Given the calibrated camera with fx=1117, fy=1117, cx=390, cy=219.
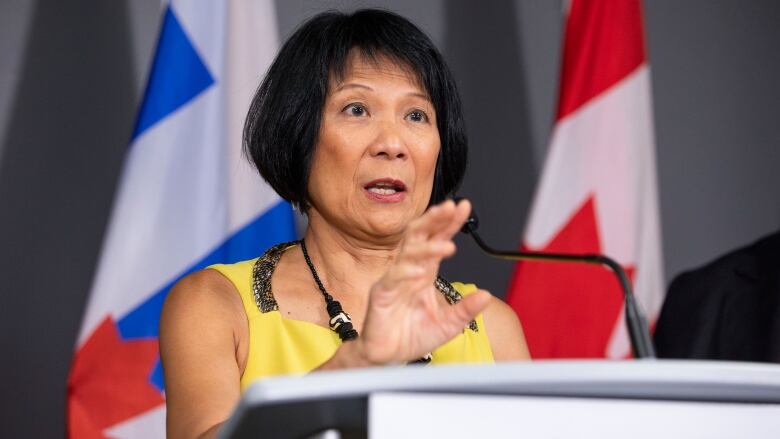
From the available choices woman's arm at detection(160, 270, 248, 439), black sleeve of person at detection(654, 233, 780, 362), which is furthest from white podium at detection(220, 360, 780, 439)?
black sleeve of person at detection(654, 233, 780, 362)

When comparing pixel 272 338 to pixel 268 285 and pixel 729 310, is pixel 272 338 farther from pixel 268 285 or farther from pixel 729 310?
pixel 729 310

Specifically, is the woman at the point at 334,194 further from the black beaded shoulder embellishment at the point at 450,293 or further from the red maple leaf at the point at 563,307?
the red maple leaf at the point at 563,307

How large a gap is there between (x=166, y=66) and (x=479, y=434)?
232 centimetres

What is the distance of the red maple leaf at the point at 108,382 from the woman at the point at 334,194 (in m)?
0.92

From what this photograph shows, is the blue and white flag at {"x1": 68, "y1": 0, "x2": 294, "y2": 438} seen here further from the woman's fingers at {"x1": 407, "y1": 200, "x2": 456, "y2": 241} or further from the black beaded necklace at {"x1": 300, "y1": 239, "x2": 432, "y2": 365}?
the woman's fingers at {"x1": 407, "y1": 200, "x2": 456, "y2": 241}

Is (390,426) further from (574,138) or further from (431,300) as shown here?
(574,138)

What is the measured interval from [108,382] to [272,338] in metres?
1.10

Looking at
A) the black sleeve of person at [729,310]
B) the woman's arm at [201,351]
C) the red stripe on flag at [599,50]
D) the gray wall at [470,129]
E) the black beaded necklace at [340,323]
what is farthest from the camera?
the gray wall at [470,129]

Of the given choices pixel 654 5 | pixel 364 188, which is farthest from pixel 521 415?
Answer: pixel 654 5

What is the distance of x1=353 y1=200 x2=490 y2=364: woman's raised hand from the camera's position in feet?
3.87

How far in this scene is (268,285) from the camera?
192 cm

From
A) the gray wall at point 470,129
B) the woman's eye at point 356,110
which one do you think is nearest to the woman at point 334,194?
the woman's eye at point 356,110

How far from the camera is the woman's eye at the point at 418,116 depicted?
1.99 metres

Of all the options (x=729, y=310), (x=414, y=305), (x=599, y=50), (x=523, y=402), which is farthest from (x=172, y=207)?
(x=523, y=402)
